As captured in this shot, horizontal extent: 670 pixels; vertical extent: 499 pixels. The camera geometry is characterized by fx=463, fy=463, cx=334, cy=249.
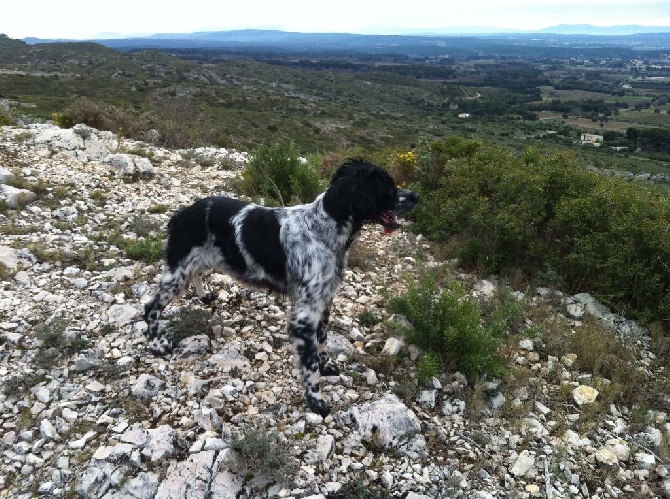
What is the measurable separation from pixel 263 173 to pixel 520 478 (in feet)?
22.2

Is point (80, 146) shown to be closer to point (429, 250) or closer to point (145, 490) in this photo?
point (429, 250)

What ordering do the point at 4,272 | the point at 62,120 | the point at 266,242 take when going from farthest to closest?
the point at 62,120 < the point at 4,272 < the point at 266,242

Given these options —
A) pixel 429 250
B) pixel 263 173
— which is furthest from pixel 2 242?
pixel 429 250

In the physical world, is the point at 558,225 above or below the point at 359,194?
below

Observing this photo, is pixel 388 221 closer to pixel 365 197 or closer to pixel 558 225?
pixel 365 197

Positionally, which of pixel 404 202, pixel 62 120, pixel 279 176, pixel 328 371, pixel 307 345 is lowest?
pixel 328 371

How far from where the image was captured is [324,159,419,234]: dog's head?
14.2 ft

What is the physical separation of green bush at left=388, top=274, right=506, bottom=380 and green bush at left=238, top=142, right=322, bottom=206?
401 cm

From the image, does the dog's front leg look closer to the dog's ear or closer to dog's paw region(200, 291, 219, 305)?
the dog's ear

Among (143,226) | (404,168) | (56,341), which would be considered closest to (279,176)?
(404,168)

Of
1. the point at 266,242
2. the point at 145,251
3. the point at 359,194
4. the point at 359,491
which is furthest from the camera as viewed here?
the point at 145,251

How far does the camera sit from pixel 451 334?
15.0 ft

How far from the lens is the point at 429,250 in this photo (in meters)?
7.59

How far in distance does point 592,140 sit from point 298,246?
8869cm
